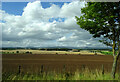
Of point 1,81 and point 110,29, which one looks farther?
point 110,29

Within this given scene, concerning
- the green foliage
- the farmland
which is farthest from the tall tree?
the farmland

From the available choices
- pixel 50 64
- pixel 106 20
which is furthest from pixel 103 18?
pixel 50 64

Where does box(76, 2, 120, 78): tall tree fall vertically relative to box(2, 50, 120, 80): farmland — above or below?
above

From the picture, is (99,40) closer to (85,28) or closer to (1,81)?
(85,28)

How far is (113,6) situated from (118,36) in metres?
3.10

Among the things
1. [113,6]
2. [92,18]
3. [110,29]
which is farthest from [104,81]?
[113,6]

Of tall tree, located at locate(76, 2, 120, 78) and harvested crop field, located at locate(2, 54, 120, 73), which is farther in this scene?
harvested crop field, located at locate(2, 54, 120, 73)

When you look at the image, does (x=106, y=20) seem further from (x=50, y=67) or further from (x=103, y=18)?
(x=50, y=67)

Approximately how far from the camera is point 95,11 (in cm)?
1184

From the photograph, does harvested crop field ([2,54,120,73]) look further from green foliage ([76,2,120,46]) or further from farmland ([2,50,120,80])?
green foliage ([76,2,120,46])

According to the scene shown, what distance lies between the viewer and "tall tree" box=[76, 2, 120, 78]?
455 inches

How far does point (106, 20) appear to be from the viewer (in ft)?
38.4

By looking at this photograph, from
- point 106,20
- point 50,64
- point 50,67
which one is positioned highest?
point 106,20

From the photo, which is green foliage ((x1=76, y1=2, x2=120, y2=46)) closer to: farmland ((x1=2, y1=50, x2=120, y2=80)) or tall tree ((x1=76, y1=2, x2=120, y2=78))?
tall tree ((x1=76, y1=2, x2=120, y2=78))
